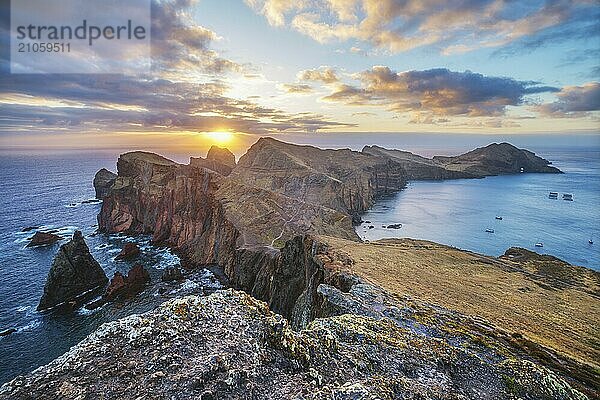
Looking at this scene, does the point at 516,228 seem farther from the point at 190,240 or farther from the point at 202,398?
the point at 202,398

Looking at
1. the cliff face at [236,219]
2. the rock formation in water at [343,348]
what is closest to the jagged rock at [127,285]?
the cliff face at [236,219]

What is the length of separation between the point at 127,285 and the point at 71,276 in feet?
30.8

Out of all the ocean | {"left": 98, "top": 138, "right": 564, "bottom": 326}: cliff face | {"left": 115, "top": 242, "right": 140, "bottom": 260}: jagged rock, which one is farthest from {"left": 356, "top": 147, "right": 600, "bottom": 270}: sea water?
{"left": 115, "top": 242, "right": 140, "bottom": 260}: jagged rock

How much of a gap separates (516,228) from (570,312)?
84.5m

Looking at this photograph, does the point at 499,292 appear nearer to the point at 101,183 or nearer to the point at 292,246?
the point at 292,246

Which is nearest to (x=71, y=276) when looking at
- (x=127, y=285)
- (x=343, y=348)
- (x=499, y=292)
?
(x=127, y=285)

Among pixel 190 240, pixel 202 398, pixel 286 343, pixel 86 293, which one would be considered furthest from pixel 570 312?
pixel 190 240

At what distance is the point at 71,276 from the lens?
5531 centimetres

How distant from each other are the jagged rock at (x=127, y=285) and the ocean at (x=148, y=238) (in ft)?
6.83

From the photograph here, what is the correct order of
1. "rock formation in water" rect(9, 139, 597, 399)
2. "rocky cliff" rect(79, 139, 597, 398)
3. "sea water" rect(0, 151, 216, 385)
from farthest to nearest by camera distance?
"sea water" rect(0, 151, 216, 385)
"rocky cliff" rect(79, 139, 597, 398)
"rock formation in water" rect(9, 139, 597, 399)

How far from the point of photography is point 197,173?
292 ft

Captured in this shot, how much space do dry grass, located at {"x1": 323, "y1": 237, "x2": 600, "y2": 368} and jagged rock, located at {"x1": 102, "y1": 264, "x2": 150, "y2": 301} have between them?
39.4 metres

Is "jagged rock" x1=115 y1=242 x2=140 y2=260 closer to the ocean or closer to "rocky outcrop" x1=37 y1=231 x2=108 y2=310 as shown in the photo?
the ocean

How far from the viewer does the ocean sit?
1813 inches
